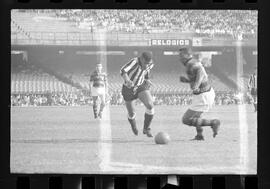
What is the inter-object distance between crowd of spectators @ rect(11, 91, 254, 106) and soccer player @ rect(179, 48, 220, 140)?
70 millimetres

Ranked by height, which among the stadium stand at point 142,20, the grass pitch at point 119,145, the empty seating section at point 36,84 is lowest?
Answer: the grass pitch at point 119,145

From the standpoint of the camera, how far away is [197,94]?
17.7 feet

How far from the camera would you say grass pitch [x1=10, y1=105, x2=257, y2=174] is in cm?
527

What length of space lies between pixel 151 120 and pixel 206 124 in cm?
53

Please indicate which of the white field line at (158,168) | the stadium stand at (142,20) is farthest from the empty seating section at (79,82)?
the white field line at (158,168)

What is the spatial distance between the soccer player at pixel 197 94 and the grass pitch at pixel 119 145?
6cm

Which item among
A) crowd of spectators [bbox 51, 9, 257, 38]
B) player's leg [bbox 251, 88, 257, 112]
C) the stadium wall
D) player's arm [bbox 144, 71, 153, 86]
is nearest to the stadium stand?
crowd of spectators [bbox 51, 9, 257, 38]

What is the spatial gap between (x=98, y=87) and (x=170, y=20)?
92 cm

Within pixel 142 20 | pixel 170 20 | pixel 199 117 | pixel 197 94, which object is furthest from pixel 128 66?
pixel 199 117

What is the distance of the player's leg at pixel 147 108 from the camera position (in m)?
5.30

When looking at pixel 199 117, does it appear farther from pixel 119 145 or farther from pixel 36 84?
pixel 36 84

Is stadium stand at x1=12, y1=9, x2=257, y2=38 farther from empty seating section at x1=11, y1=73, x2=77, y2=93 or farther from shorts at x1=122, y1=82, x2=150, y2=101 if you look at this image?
shorts at x1=122, y1=82, x2=150, y2=101

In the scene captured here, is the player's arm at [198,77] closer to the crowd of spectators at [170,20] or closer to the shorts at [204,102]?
the shorts at [204,102]
